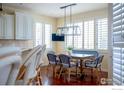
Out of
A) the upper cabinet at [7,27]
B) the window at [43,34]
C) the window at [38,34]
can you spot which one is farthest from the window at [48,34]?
the upper cabinet at [7,27]

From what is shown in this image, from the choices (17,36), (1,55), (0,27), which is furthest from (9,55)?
(17,36)

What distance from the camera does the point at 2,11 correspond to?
4.79m

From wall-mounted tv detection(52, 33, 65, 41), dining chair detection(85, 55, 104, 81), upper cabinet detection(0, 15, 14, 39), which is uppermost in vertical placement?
upper cabinet detection(0, 15, 14, 39)

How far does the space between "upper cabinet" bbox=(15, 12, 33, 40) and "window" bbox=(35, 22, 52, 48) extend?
2.30 ft

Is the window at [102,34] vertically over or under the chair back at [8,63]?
over

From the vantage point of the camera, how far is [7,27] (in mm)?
4805

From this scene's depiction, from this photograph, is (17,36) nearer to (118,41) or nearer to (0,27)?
(0,27)

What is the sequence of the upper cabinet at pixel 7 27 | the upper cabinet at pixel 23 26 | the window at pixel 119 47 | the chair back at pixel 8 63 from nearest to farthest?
1. the chair back at pixel 8 63
2. the window at pixel 119 47
3. the upper cabinet at pixel 7 27
4. the upper cabinet at pixel 23 26

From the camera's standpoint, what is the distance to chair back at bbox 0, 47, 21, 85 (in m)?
0.53

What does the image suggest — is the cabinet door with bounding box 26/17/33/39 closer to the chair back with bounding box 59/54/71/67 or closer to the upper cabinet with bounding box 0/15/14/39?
the upper cabinet with bounding box 0/15/14/39

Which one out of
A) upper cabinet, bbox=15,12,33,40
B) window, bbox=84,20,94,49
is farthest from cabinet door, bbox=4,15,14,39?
window, bbox=84,20,94,49

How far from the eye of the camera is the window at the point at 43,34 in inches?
253

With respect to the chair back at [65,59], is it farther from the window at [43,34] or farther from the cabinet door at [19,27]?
the window at [43,34]

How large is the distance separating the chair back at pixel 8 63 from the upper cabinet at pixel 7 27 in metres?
4.28
